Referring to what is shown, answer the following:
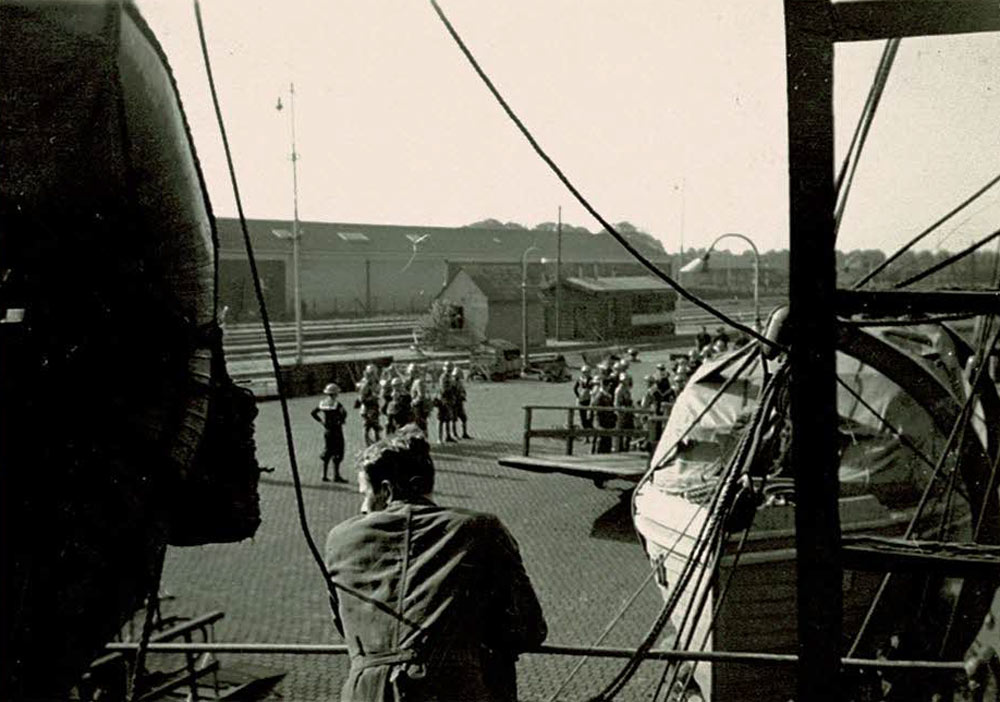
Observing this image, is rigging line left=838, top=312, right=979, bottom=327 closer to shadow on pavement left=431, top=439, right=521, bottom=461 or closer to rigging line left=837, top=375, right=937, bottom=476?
rigging line left=837, top=375, right=937, bottom=476

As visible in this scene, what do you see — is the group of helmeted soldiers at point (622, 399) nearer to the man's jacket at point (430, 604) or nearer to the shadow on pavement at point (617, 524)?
the shadow on pavement at point (617, 524)

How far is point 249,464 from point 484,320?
1516 inches

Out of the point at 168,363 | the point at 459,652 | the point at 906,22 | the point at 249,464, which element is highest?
the point at 906,22

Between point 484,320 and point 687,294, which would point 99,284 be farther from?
point 484,320

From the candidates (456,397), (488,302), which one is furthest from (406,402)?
(488,302)

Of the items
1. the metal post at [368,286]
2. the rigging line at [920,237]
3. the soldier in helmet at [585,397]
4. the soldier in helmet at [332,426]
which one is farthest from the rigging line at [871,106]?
the metal post at [368,286]

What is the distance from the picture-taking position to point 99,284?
2.36 meters

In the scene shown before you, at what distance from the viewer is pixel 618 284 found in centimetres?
4909

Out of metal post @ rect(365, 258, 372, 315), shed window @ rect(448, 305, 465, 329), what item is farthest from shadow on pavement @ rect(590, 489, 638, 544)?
metal post @ rect(365, 258, 372, 315)

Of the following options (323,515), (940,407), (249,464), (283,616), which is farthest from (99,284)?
(323,515)

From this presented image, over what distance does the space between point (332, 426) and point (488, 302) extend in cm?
2492

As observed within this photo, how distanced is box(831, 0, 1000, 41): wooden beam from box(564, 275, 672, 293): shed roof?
42.6 metres

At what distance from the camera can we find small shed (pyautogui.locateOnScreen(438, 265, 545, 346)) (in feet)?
136

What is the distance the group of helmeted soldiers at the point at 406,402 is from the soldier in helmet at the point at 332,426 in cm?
117
